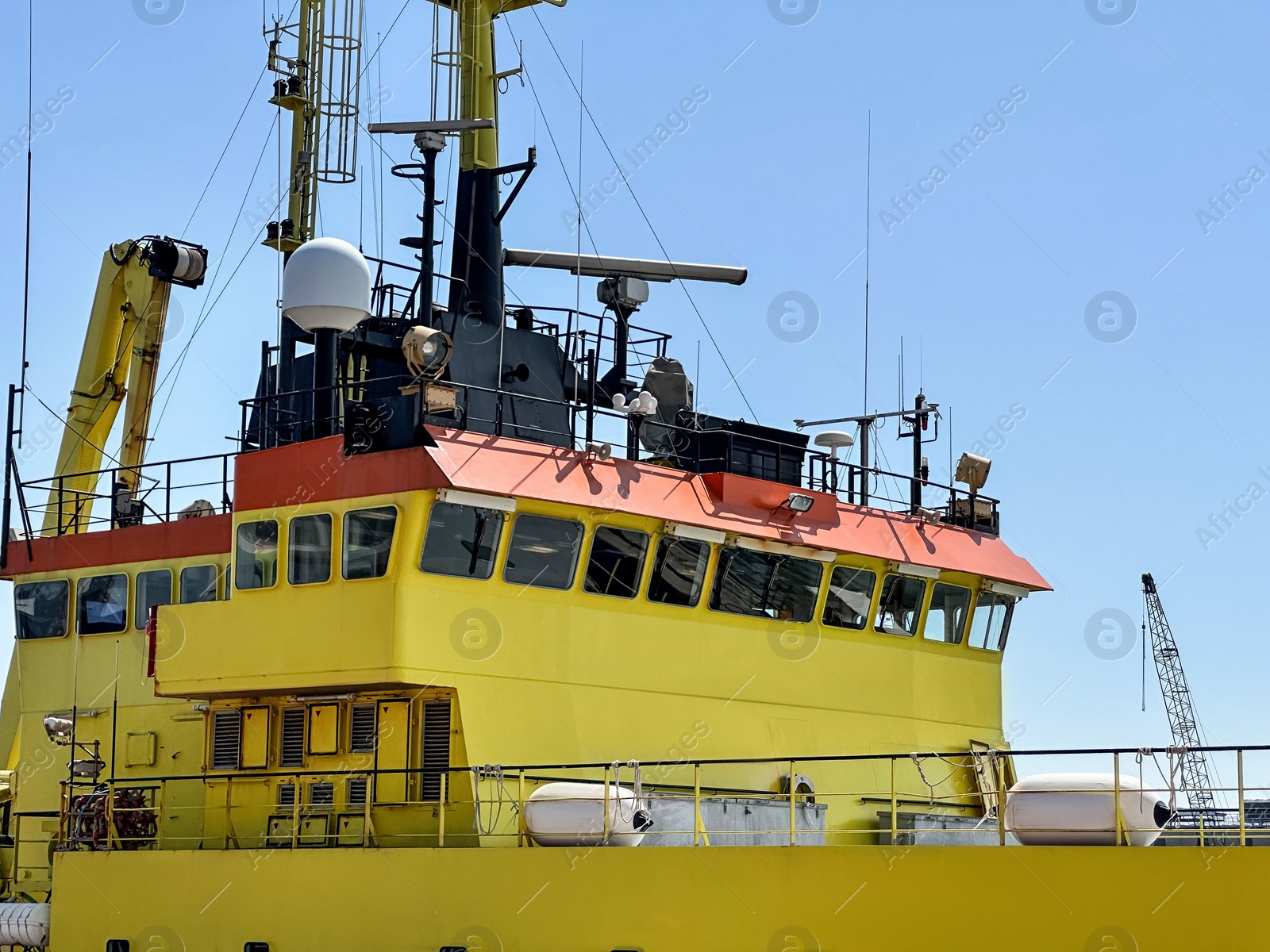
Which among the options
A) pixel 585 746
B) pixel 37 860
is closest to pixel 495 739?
pixel 585 746

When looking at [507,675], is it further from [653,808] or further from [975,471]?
[975,471]

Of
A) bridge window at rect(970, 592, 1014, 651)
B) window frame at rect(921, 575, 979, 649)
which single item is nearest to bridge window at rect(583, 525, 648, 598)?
window frame at rect(921, 575, 979, 649)

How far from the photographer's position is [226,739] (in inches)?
747

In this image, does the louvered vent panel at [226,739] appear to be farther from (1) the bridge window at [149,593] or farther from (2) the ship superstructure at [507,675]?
(1) the bridge window at [149,593]

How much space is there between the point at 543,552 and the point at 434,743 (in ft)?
7.58

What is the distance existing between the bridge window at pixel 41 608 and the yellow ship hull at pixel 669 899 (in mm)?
4659

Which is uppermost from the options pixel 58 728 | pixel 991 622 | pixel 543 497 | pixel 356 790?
pixel 543 497

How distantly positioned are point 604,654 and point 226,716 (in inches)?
181

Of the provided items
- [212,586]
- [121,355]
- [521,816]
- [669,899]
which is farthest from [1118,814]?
[121,355]

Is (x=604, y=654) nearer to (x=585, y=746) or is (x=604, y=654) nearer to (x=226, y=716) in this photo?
(x=585, y=746)

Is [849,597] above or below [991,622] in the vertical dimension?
above

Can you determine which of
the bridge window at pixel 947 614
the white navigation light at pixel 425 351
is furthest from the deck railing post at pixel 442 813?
the bridge window at pixel 947 614

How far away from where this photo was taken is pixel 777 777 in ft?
64.3

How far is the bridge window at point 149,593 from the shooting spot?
21078mm
